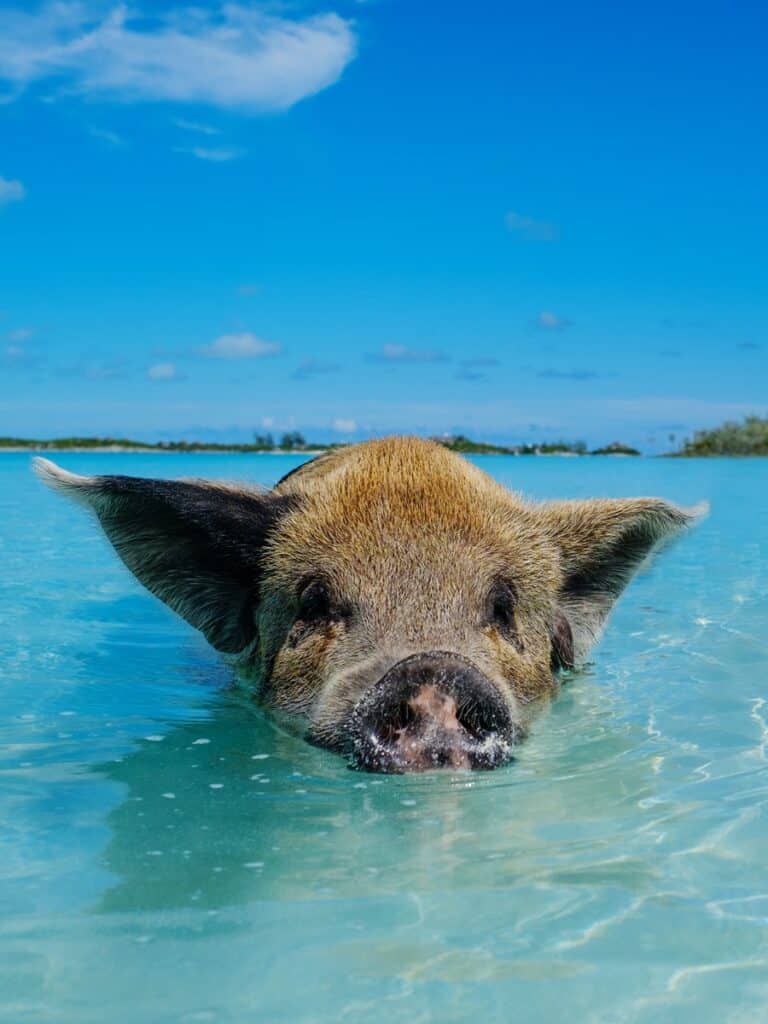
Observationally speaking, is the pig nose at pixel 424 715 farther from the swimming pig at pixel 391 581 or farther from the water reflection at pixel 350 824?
the water reflection at pixel 350 824

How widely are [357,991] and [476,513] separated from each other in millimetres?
3130

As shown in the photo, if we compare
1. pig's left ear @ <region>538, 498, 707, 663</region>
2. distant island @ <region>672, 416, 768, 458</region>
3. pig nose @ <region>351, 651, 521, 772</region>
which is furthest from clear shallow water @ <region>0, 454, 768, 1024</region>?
distant island @ <region>672, 416, 768, 458</region>

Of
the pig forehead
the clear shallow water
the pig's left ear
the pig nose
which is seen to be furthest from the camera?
the pig's left ear

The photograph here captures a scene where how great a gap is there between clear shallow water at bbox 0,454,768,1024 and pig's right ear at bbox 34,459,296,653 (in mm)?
574

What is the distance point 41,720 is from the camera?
259 inches

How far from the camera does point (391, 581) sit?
5.36 metres

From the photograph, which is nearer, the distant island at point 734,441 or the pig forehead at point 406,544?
the pig forehead at point 406,544

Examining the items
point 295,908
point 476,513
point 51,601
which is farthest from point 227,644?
point 51,601

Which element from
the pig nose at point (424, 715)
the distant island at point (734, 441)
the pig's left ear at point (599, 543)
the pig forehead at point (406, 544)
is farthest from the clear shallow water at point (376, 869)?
the distant island at point (734, 441)

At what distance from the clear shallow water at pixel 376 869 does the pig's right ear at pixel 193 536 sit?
57 cm

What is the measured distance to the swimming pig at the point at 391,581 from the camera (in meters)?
4.62

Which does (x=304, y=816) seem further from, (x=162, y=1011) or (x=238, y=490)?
(x=238, y=490)

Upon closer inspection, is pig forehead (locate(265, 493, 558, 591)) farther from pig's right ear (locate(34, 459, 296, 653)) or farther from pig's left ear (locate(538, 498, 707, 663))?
pig's left ear (locate(538, 498, 707, 663))

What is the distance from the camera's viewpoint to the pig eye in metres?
5.61
